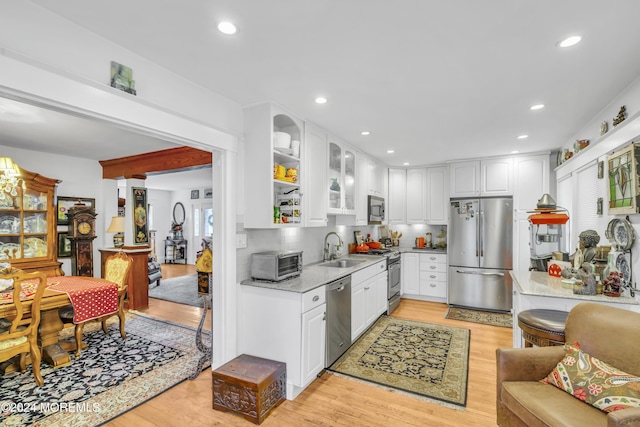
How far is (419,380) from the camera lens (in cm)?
269

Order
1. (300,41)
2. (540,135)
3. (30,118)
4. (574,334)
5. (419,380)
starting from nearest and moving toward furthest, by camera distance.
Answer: (300,41) → (574,334) → (419,380) → (30,118) → (540,135)

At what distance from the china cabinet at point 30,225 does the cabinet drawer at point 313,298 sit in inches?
157

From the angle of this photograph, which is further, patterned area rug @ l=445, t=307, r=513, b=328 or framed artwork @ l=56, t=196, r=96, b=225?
framed artwork @ l=56, t=196, r=96, b=225

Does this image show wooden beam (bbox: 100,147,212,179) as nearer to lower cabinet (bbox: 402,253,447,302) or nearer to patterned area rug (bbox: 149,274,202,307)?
patterned area rug (bbox: 149,274,202,307)

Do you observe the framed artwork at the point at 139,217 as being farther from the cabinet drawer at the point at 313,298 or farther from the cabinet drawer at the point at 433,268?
the cabinet drawer at the point at 433,268

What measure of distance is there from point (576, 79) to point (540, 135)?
1696 millimetres

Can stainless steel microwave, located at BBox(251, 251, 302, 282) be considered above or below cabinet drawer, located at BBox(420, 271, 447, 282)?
above

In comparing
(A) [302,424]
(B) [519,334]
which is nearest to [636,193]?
(B) [519,334]

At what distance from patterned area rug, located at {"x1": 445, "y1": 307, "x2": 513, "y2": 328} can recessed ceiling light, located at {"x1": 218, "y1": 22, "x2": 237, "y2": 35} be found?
177 inches

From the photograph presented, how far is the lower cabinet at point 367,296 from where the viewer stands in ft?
11.1

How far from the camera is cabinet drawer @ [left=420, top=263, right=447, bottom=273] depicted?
5277 mm

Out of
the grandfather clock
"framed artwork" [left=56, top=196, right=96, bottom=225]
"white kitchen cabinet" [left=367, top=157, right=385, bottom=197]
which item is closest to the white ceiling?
"white kitchen cabinet" [left=367, top=157, right=385, bottom=197]

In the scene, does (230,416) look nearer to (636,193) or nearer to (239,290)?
(239,290)

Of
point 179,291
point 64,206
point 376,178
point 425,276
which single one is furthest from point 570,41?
point 179,291
